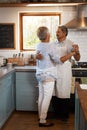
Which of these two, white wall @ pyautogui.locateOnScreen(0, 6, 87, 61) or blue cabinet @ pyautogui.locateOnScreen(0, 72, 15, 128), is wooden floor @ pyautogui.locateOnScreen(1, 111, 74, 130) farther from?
white wall @ pyautogui.locateOnScreen(0, 6, 87, 61)

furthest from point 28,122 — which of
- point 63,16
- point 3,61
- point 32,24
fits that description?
point 63,16

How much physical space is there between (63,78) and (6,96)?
37.2 inches

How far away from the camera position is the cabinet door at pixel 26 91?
456 centimetres

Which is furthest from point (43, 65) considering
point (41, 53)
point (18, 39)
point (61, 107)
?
point (18, 39)

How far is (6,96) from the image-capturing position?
4.09 meters

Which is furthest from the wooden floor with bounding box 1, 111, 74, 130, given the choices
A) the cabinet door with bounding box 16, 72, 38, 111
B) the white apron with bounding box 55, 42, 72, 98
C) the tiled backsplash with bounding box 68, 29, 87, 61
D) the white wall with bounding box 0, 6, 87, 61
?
the white wall with bounding box 0, 6, 87, 61

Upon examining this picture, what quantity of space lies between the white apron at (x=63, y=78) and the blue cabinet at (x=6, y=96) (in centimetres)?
79

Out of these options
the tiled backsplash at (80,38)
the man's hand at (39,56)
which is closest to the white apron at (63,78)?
the man's hand at (39,56)

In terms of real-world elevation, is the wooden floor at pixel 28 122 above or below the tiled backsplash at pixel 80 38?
below

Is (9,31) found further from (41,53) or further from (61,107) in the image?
(61,107)

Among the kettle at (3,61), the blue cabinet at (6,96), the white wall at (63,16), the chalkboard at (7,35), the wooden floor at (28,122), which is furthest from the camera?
the chalkboard at (7,35)

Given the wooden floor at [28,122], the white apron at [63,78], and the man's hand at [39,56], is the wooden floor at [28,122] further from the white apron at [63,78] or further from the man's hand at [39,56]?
the man's hand at [39,56]

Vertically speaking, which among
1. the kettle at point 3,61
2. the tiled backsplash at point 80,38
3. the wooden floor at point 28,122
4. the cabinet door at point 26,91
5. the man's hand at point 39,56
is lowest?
the wooden floor at point 28,122

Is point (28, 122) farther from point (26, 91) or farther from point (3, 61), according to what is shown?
point (3, 61)
